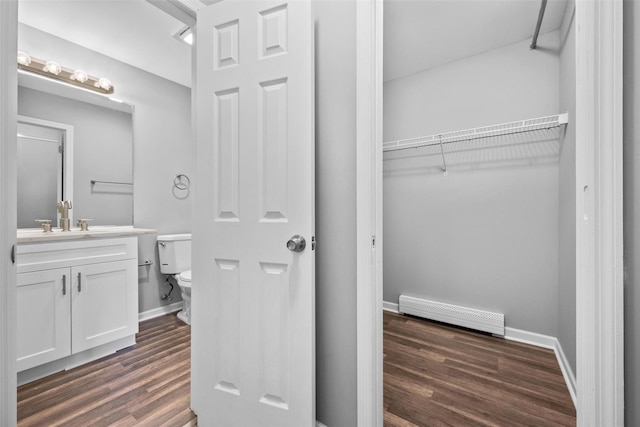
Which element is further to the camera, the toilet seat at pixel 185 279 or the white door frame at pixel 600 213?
the toilet seat at pixel 185 279

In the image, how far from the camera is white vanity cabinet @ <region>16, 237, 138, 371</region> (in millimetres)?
1744

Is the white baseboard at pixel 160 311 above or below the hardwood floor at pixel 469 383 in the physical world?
above

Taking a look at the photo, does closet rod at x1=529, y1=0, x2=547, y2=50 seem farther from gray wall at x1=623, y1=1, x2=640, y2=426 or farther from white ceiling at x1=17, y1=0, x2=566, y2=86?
gray wall at x1=623, y1=1, x2=640, y2=426

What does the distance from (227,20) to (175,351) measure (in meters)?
2.24

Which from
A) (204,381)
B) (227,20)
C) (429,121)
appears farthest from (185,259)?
(429,121)

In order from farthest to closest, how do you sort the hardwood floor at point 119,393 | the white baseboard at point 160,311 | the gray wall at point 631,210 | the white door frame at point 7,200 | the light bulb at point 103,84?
the white baseboard at point 160,311 < the light bulb at point 103,84 < the hardwood floor at point 119,393 < the white door frame at point 7,200 < the gray wall at point 631,210

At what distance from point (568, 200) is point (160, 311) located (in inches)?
141

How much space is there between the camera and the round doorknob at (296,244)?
45.7 inches

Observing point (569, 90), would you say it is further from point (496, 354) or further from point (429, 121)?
point (496, 354)

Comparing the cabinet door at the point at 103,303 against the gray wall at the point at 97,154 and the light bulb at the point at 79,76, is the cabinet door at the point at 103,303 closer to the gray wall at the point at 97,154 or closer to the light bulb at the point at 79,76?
the gray wall at the point at 97,154

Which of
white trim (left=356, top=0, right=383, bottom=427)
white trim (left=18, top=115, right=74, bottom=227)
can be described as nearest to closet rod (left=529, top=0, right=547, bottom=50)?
white trim (left=356, top=0, right=383, bottom=427)

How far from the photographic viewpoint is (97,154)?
8.37 ft

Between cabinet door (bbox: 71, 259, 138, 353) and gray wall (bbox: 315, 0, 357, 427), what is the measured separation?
1777 millimetres

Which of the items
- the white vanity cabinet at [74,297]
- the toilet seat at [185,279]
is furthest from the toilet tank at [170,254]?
the white vanity cabinet at [74,297]
